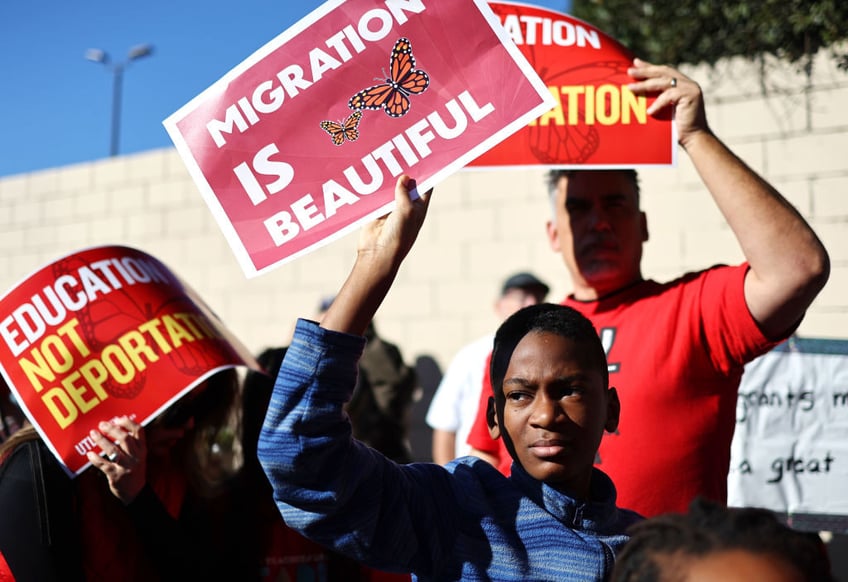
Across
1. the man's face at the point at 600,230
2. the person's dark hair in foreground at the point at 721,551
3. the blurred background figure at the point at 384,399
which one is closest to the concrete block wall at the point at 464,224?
the blurred background figure at the point at 384,399

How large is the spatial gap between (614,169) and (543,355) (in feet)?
3.05

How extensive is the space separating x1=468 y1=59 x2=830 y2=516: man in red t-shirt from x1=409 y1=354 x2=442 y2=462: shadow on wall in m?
3.78

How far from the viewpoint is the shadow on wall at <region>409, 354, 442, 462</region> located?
6.01 metres

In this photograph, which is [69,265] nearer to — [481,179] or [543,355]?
[543,355]

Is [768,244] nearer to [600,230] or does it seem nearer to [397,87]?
[600,230]

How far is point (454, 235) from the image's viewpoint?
601 cm

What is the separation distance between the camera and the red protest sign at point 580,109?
7.50 ft

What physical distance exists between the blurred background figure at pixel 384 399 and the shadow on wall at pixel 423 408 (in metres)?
0.35

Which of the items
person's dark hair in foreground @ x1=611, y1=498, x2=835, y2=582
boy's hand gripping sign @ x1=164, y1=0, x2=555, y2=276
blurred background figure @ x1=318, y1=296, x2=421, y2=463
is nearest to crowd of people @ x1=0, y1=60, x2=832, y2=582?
person's dark hair in foreground @ x1=611, y1=498, x2=835, y2=582

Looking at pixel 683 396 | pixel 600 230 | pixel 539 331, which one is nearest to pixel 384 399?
pixel 600 230

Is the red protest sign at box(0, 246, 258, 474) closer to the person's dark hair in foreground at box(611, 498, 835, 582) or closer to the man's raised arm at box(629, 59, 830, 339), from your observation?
the man's raised arm at box(629, 59, 830, 339)

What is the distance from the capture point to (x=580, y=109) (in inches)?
93.6

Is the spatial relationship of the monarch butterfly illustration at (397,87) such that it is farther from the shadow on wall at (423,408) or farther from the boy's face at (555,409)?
the shadow on wall at (423,408)

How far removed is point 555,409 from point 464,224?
14.5 feet
